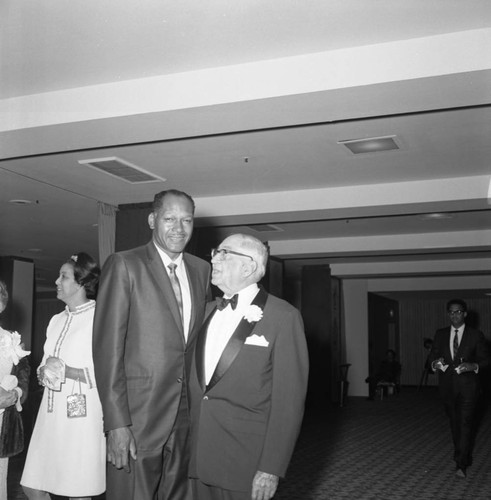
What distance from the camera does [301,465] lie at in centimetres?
699

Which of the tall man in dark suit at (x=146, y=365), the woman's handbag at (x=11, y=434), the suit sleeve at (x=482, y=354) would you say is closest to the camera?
the tall man in dark suit at (x=146, y=365)

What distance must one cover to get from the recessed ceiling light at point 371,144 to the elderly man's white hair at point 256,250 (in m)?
3.84

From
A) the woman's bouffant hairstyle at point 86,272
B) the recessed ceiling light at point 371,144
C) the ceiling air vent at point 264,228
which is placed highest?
the recessed ceiling light at point 371,144

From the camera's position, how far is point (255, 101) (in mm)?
4727

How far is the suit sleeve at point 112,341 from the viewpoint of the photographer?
2.53 meters

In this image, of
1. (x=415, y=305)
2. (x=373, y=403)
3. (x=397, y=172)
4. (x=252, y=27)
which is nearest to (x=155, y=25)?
(x=252, y=27)

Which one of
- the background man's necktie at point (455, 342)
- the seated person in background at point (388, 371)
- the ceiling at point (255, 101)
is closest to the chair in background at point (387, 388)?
the seated person in background at point (388, 371)

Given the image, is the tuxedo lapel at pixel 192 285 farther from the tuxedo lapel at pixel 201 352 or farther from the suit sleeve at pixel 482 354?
the suit sleeve at pixel 482 354

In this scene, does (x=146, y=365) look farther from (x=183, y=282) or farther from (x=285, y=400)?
(x=285, y=400)

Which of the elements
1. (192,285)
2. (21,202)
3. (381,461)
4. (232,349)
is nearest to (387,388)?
(381,461)

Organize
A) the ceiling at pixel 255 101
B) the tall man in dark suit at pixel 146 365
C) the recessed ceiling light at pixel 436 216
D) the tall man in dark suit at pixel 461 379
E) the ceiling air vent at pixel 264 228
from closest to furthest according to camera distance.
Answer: the tall man in dark suit at pixel 146 365
the ceiling at pixel 255 101
the tall man in dark suit at pixel 461 379
the recessed ceiling light at pixel 436 216
the ceiling air vent at pixel 264 228

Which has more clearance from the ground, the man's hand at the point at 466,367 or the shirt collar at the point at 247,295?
the shirt collar at the point at 247,295

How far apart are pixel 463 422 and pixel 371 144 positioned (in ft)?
9.25

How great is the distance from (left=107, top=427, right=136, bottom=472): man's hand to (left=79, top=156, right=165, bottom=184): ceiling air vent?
4.65 m
